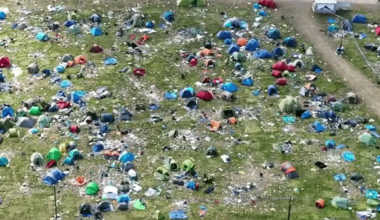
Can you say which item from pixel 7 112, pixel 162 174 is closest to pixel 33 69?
pixel 7 112

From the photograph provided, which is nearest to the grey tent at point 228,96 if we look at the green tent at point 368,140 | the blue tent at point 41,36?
the green tent at point 368,140

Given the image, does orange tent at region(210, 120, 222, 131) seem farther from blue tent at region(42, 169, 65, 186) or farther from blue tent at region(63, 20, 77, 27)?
blue tent at region(63, 20, 77, 27)

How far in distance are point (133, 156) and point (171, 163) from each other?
1.63m

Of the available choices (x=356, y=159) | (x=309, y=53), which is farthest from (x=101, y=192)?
(x=309, y=53)

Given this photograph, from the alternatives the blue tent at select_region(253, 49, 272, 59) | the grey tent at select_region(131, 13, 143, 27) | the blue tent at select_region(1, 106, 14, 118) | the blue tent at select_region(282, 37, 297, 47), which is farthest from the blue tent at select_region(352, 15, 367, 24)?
the blue tent at select_region(1, 106, 14, 118)

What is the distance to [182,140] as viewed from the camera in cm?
2819

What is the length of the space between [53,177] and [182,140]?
18.0 ft

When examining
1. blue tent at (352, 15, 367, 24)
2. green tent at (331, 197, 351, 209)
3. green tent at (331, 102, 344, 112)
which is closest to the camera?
green tent at (331, 197, 351, 209)

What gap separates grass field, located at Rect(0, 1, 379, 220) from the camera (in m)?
25.2

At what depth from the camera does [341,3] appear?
122 feet

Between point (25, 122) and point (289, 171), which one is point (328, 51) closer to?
point (289, 171)

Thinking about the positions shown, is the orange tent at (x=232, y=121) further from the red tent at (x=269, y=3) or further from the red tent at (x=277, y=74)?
the red tent at (x=269, y=3)

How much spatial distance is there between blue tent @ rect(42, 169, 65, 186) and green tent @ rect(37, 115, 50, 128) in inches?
120

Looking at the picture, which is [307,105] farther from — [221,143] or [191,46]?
[191,46]
